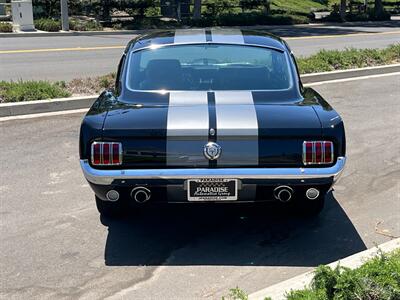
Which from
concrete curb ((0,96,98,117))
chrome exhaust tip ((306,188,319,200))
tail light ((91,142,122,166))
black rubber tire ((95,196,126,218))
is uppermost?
tail light ((91,142,122,166))

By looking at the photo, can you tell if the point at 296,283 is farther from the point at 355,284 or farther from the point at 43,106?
the point at 43,106

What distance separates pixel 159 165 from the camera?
4.14 metres

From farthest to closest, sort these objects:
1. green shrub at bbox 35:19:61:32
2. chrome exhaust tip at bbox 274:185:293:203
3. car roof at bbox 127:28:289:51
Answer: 1. green shrub at bbox 35:19:61:32
2. car roof at bbox 127:28:289:51
3. chrome exhaust tip at bbox 274:185:293:203

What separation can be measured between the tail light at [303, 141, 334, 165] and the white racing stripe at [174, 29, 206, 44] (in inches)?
70.5

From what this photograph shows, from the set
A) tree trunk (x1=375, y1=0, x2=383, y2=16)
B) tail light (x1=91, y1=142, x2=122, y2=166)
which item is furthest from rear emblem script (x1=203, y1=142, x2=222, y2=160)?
tree trunk (x1=375, y1=0, x2=383, y2=16)

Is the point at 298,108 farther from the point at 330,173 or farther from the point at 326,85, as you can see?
the point at 326,85

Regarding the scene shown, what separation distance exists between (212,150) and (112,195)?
0.79m

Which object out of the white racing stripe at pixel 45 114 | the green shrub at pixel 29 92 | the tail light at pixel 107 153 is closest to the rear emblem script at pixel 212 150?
the tail light at pixel 107 153

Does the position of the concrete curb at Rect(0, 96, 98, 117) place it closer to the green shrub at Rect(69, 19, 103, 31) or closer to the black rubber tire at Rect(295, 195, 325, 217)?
the black rubber tire at Rect(295, 195, 325, 217)

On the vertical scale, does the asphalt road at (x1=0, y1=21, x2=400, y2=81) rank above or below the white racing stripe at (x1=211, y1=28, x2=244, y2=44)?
below

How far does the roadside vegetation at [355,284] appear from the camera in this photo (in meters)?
3.15

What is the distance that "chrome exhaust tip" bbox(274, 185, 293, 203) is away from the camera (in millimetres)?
4199

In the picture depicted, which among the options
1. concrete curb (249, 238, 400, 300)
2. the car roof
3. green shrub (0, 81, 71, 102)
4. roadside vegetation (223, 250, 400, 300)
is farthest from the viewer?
Answer: green shrub (0, 81, 71, 102)

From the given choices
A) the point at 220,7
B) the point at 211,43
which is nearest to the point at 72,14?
the point at 220,7
